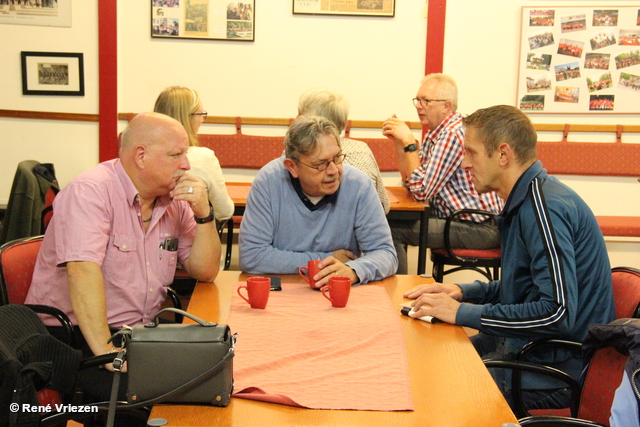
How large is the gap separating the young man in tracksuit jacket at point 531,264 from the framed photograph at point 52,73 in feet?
13.8

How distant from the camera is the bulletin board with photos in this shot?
5.51 metres

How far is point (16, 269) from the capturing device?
2.25 m

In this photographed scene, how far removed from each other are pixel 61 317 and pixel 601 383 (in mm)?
1564

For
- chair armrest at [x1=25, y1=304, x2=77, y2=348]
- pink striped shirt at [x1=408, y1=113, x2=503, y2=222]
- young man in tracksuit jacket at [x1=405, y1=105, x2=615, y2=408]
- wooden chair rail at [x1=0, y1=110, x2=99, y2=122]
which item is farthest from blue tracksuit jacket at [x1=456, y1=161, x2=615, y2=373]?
wooden chair rail at [x1=0, y1=110, x2=99, y2=122]

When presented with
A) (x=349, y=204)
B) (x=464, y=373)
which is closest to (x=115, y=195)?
(x=349, y=204)

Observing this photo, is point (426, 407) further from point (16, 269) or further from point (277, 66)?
point (277, 66)

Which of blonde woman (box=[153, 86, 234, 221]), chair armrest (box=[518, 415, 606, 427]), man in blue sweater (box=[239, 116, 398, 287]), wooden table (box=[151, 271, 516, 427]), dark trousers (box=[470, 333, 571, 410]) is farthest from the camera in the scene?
blonde woman (box=[153, 86, 234, 221])

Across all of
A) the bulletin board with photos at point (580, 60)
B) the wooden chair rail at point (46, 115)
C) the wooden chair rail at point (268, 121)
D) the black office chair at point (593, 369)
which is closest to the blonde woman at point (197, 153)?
the wooden chair rail at point (268, 121)

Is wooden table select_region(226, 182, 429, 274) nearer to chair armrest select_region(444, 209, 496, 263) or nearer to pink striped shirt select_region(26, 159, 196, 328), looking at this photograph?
chair armrest select_region(444, 209, 496, 263)

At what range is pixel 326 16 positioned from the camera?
5504mm

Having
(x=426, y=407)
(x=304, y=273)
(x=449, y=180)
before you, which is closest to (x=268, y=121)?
(x=449, y=180)

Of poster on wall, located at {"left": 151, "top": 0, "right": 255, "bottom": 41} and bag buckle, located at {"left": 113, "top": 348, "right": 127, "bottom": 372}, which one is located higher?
poster on wall, located at {"left": 151, "top": 0, "right": 255, "bottom": 41}

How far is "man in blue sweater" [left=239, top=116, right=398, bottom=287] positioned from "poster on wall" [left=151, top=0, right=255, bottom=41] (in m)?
3.16

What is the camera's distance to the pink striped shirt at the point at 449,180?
407cm
